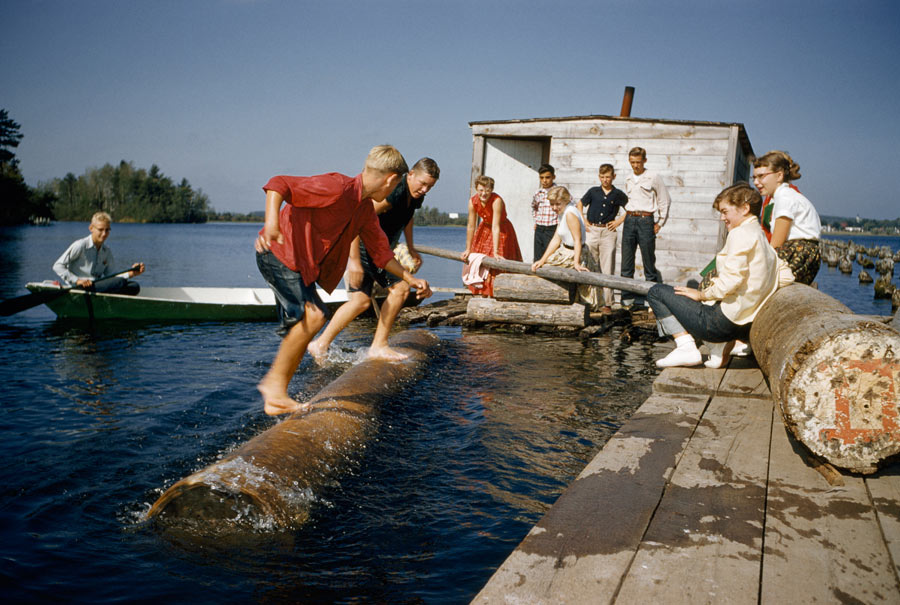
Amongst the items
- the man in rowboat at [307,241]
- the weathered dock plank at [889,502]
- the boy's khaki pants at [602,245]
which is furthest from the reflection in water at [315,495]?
the boy's khaki pants at [602,245]

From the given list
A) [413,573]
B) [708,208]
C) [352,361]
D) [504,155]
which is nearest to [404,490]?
[413,573]

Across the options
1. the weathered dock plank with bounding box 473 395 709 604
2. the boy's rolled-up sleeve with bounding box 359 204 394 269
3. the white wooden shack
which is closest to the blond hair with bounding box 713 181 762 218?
the weathered dock plank with bounding box 473 395 709 604

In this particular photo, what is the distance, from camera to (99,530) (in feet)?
11.4

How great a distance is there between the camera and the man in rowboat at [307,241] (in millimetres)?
4375

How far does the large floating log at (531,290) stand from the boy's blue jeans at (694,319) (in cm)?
463

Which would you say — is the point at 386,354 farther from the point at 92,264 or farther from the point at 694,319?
the point at 92,264

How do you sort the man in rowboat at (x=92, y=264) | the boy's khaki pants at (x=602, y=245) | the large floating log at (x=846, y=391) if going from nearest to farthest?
the large floating log at (x=846, y=391) < the man in rowboat at (x=92, y=264) < the boy's khaki pants at (x=602, y=245)

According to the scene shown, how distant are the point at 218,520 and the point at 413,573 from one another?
1.04 metres

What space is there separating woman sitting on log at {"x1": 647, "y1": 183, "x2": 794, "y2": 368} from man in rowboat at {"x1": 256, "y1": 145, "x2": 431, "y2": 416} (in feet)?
8.22

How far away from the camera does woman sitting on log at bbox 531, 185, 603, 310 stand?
32.0ft

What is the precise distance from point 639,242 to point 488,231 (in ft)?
8.68

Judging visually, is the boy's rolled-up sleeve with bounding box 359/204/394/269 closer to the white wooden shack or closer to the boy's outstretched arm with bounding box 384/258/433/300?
the boy's outstretched arm with bounding box 384/258/433/300

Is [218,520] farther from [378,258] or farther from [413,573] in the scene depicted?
[378,258]

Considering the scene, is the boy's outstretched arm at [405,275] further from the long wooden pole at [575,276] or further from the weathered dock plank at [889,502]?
the weathered dock plank at [889,502]
